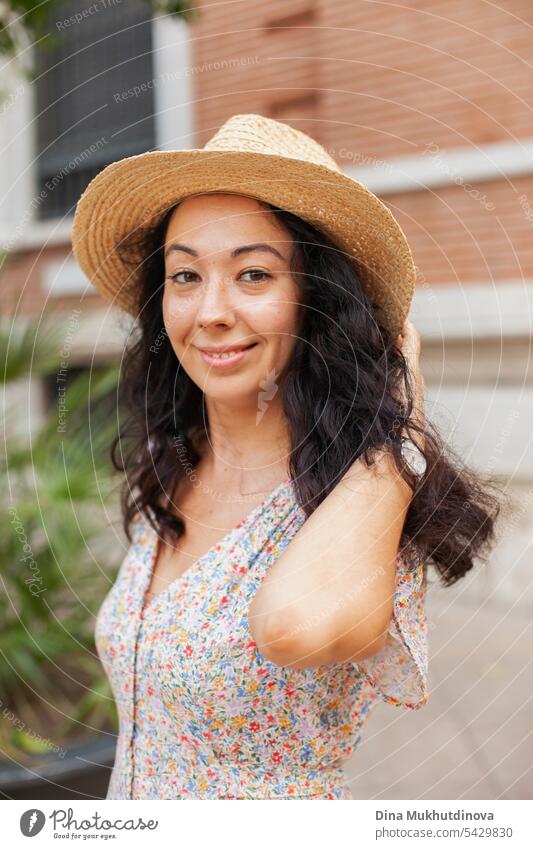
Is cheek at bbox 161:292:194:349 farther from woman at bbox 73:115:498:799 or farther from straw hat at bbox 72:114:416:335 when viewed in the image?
straw hat at bbox 72:114:416:335

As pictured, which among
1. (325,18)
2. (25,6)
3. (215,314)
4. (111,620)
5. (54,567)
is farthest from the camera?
(325,18)

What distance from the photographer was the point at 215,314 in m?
1.22

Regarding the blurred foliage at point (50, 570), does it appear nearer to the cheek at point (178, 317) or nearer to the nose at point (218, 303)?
the cheek at point (178, 317)

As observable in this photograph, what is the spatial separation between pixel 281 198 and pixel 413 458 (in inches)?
17.2

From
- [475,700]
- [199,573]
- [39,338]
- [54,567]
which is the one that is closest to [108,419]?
[39,338]

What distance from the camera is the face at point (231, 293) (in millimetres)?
1217

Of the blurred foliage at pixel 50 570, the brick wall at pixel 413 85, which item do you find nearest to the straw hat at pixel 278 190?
the blurred foliage at pixel 50 570

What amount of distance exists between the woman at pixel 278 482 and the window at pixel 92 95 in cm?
361

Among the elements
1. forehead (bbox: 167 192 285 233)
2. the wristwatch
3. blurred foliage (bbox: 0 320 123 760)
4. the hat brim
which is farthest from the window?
the wristwatch

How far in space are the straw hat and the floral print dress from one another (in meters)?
0.38

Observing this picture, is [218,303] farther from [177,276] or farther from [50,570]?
[50,570]

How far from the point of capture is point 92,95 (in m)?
5.19

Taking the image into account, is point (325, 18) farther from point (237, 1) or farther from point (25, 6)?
A: point (25, 6)
